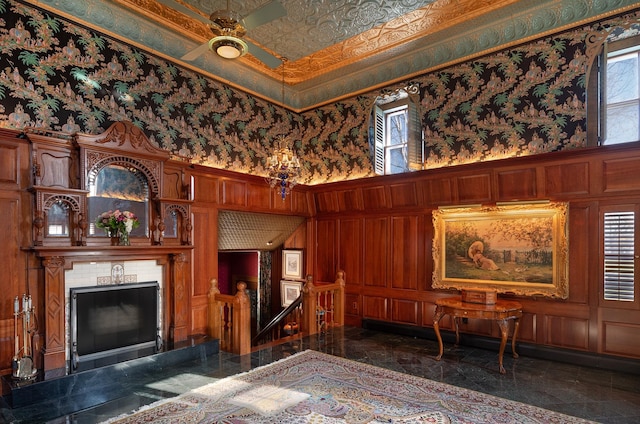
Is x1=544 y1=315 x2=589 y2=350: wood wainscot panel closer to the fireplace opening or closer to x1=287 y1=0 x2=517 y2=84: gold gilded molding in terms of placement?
x1=287 y1=0 x2=517 y2=84: gold gilded molding

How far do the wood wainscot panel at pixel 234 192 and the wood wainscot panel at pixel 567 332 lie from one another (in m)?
5.32

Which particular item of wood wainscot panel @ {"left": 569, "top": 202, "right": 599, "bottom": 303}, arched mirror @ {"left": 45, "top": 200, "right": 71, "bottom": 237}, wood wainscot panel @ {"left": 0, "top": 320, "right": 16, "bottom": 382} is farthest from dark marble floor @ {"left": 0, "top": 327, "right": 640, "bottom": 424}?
arched mirror @ {"left": 45, "top": 200, "right": 71, "bottom": 237}

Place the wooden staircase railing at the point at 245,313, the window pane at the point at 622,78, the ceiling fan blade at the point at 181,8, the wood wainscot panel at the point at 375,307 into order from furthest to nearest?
1. the wood wainscot panel at the point at 375,307
2. the wooden staircase railing at the point at 245,313
3. the window pane at the point at 622,78
4. the ceiling fan blade at the point at 181,8

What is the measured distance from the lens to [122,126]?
5.14 m

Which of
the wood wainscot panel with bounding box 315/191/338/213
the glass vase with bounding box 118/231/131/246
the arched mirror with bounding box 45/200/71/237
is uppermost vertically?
the wood wainscot panel with bounding box 315/191/338/213

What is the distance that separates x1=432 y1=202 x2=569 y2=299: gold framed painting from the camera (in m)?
5.32

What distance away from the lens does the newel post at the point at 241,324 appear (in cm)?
554

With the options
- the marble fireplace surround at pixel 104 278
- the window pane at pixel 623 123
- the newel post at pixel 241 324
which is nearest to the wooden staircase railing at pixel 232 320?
the newel post at pixel 241 324

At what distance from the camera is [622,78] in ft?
16.8

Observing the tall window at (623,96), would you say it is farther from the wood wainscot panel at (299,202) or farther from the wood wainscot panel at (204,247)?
the wood wainscot panel at (204,247)

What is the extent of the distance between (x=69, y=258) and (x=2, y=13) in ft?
10.3

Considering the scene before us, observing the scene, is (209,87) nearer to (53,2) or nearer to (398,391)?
(53,2)

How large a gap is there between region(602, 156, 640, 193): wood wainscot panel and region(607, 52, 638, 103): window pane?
0.94 m

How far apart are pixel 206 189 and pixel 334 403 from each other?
4.06m
